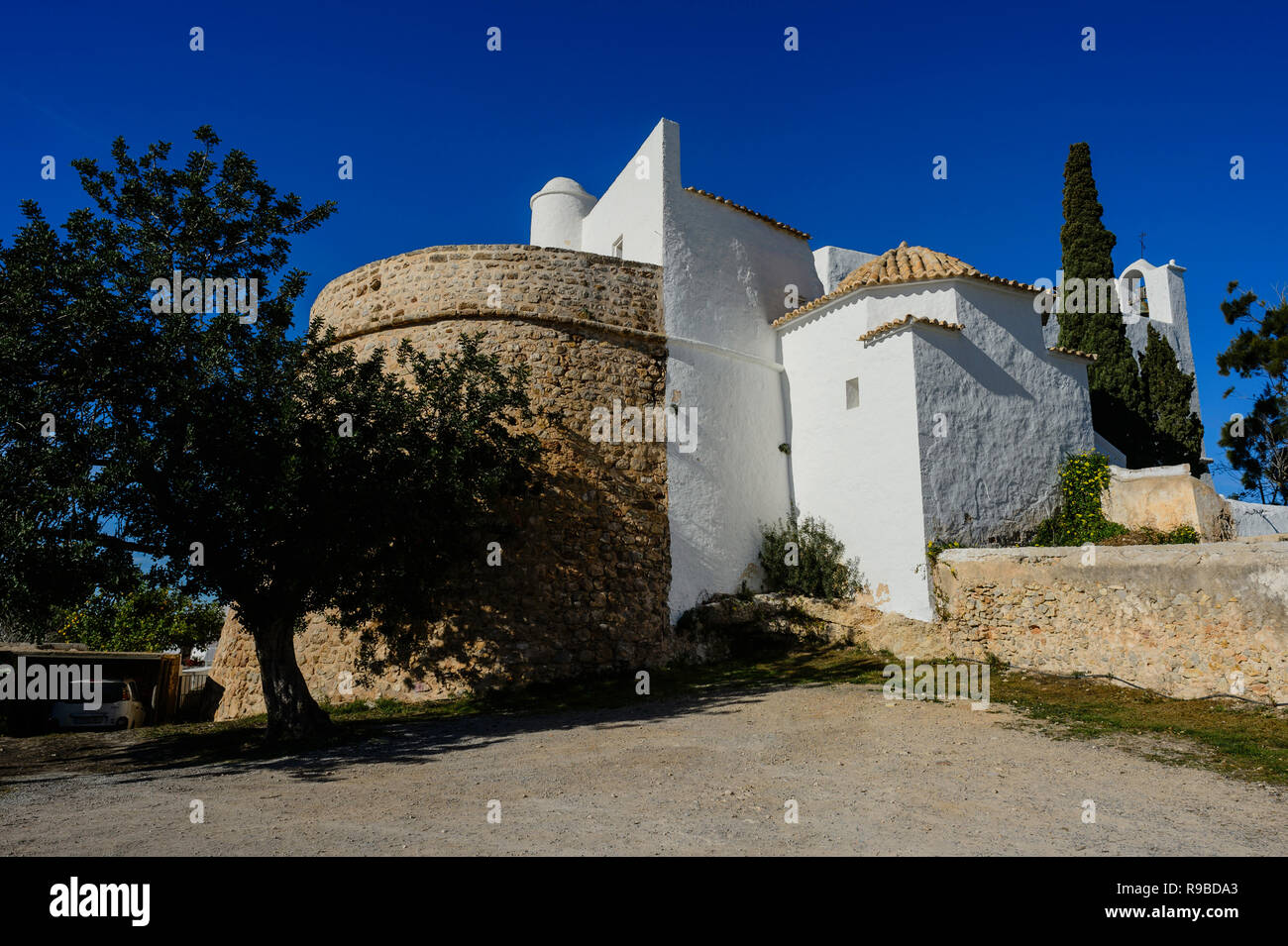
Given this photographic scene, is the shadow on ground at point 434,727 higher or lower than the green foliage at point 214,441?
lower

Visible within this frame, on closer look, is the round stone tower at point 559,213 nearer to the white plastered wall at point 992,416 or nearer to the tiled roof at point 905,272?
the tiled roof at point 905,272

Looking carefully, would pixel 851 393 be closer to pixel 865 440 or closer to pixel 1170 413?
pixel 865 440

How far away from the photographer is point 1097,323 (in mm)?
21047

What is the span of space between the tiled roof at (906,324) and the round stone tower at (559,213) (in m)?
8.84

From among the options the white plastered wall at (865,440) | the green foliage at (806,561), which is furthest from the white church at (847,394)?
the green foliage at (806,561)

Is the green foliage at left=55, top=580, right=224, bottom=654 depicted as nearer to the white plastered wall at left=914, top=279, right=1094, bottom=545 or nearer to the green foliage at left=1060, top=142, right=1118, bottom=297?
the white plastered wall at left=914, top=279, right=1094, bottom=545

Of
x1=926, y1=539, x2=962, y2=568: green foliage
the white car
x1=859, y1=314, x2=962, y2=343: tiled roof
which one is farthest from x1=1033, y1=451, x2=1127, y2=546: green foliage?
the white car

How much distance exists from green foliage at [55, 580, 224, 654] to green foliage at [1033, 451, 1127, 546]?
24583 millimetres

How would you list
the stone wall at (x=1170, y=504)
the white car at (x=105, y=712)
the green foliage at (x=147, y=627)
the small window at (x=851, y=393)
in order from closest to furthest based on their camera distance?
the stone wall at (x=1170, y=504)
the white car at (x=105, y=712)
the small window at (x=851, y=393)
the green foliage at (x=147, y=627)

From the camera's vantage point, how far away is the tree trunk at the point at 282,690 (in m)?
10.3

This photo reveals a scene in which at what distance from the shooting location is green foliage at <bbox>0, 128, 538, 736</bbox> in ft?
28.7

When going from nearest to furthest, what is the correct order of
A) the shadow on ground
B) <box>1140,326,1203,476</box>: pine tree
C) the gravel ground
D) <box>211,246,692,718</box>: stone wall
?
Result: the gravel ground, the shadow on ground, <box>211,246,692,718</box>: stone wall, <box>1140,326,1203,476</box>: pine tree

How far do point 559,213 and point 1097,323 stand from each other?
1467 centimetres

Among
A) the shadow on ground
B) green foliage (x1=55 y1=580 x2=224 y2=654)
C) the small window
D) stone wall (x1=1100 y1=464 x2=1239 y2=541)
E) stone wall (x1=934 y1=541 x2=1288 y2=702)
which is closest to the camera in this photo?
the shadow on ground
